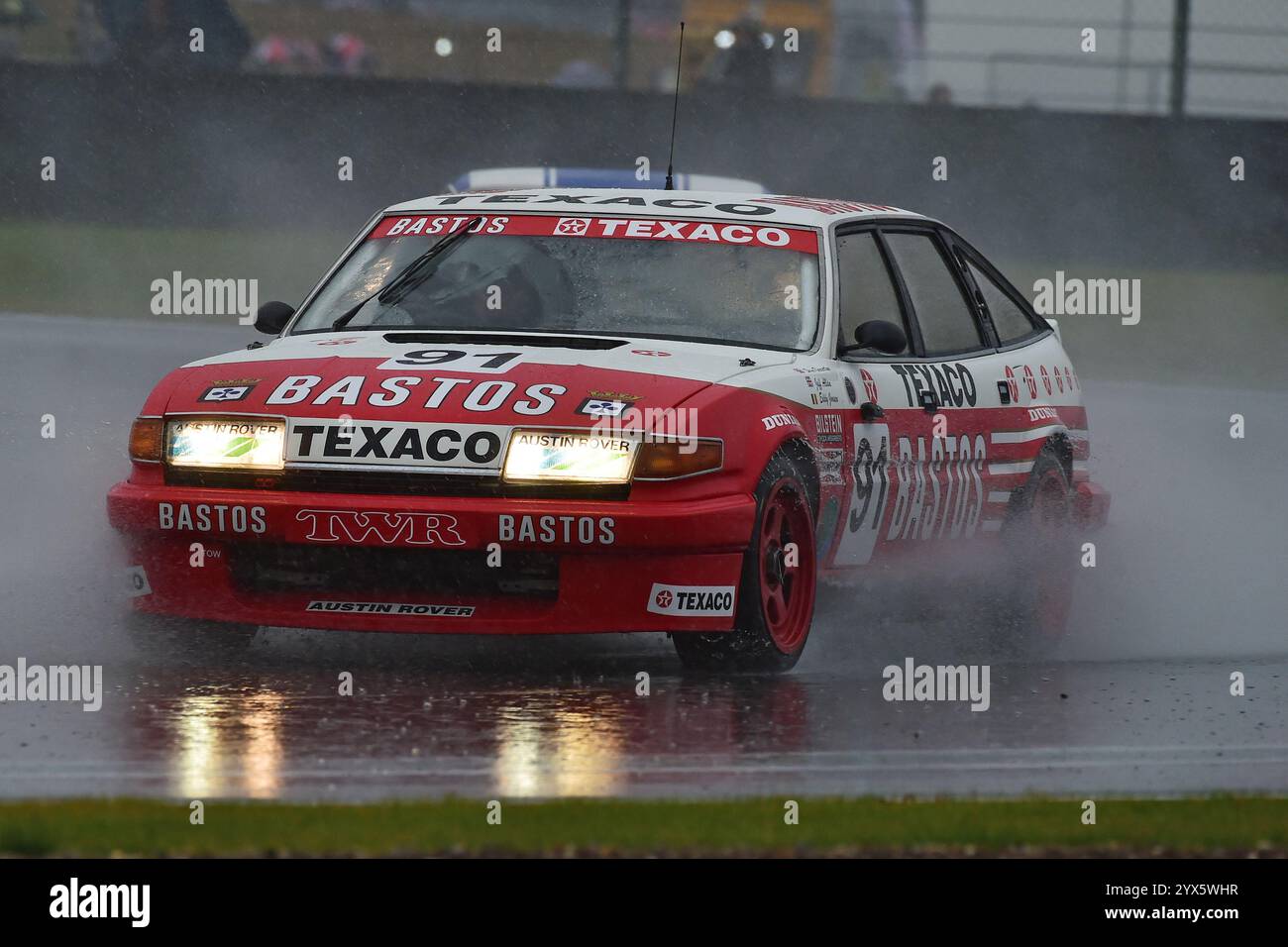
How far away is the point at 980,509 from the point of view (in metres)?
8.50

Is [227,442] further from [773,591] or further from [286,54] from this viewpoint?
[286,54]

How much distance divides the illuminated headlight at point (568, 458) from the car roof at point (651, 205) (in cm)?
161

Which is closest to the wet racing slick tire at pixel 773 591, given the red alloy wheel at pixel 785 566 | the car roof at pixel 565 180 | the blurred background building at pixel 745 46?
the red alloy wheel at pixel 785 566

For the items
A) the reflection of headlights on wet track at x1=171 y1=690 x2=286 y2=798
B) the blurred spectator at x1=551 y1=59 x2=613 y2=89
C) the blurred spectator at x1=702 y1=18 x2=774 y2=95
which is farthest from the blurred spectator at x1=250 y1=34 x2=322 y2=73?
the reflection of headlights on wet track at x1=171 y1=690 x2=286 y2=798

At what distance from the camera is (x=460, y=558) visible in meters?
6.74

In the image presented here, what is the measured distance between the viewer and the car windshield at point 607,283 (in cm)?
777

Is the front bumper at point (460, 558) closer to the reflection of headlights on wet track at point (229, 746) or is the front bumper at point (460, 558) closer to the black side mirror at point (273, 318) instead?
the reflection of headlights on wet track at point (229, 746)

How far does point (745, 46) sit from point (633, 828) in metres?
17.5

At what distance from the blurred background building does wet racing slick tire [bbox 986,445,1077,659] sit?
39.2 feet

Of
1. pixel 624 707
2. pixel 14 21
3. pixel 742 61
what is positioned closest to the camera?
pixel 624 707

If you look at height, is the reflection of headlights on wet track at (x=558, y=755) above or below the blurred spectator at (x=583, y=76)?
below

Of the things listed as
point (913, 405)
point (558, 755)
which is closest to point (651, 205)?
point (913, 405)
